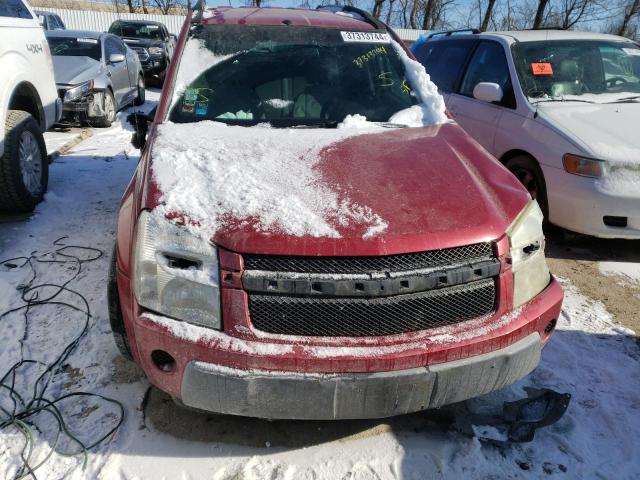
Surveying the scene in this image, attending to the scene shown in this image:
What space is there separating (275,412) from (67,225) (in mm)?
3492

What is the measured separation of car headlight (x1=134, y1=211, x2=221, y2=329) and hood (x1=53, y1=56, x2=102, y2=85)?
23.8ft

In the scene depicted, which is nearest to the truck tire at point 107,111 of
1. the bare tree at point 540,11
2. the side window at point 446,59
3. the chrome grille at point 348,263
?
the side window at point 446,59

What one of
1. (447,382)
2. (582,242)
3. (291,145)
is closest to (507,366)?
(447,382)

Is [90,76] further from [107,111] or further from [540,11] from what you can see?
[540,11]

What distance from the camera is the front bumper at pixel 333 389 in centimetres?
196

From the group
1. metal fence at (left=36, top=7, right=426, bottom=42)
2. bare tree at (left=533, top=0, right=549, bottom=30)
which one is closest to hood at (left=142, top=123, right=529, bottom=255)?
bare tree at (left=533, top=0, right=549, bottom=30)

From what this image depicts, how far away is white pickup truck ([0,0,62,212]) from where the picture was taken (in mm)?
4531

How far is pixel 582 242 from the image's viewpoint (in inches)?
191

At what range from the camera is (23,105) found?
17.2 ft

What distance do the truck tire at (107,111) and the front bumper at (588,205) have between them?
717 cm

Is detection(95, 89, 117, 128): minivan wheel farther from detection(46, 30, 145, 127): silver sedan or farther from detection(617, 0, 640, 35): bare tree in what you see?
detection(617, 0, 640, 35): bare tree

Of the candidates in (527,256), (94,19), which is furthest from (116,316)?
(94,19)

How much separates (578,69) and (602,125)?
1088 millimetres

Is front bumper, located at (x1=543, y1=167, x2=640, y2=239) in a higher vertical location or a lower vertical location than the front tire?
higher
